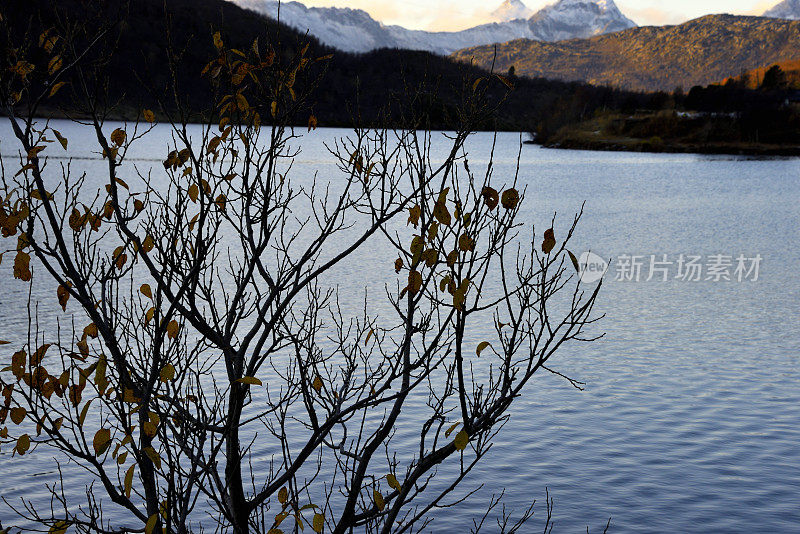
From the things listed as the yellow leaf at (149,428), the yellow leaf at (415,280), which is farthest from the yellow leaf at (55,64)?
the yellow leaf at (415,280)

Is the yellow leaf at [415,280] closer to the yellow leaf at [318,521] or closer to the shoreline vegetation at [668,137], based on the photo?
the yellow leaf at [318,521]

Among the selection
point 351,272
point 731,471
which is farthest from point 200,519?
point 351,272

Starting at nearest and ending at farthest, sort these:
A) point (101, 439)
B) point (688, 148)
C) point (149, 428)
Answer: point (101, 439), point (149, 428), point (688, 148)

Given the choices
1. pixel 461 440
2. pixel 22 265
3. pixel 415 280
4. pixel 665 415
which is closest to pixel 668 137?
pixel 665 415

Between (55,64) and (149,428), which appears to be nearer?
(149,428)

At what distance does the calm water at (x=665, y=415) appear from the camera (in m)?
11.6

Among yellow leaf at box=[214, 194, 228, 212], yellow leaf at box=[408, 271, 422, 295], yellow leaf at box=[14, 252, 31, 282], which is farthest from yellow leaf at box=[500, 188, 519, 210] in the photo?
yellow leaf at box=[14, 252, 31, 282]

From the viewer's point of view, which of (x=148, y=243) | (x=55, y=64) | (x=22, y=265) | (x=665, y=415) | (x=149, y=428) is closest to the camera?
(x=149, y=428)

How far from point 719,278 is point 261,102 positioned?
25.2 m

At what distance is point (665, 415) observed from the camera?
590 inches

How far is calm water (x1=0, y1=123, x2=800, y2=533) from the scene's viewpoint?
11578 millimetres

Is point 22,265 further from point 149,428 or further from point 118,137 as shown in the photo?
point 149,428

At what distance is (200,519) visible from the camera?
36.3ft

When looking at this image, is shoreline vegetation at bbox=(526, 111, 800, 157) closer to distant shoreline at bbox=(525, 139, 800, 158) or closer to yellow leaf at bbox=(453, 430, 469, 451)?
distant shoreline at bbox=(525, 139, 800, 158)
